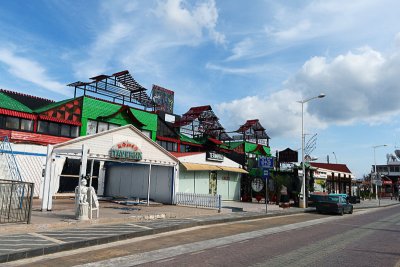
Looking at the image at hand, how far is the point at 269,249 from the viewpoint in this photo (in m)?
10.5

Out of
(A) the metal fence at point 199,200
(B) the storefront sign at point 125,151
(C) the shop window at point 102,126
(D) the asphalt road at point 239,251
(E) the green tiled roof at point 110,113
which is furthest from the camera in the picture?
(C) the shop window at point 102,126

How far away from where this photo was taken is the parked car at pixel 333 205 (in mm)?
25109

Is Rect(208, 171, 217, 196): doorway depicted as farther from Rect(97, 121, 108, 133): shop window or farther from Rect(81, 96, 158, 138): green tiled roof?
Rect(97, 121, 108, 133): shop window

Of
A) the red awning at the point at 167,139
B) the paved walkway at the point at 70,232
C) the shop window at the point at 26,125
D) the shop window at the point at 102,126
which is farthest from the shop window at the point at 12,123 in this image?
the paved walkway at the point at 70,232

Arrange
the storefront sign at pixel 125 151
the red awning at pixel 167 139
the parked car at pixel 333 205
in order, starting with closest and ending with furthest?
the storefront sign at pixel 125 151 < the parked car at pixel 333 205 < the red awning at pixel 167 139

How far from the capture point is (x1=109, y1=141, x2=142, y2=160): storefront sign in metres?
21.4

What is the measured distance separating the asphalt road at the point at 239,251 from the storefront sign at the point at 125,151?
879 cm

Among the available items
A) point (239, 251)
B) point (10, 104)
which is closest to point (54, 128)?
point (10, 104)

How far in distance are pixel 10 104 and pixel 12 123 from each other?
156 cm

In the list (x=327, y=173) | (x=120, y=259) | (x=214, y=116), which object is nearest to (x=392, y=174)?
(x=327, y=173)

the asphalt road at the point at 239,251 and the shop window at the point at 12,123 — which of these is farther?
the shop window at the point at 12,123

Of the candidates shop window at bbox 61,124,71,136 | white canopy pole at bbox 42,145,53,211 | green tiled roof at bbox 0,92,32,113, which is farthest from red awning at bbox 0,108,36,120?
white canopy pole at bbox 42,145,53,211

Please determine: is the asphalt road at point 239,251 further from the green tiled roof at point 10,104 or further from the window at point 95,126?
the window at point 95,126

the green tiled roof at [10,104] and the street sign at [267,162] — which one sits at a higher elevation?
the green tiled roof at [10,104]
